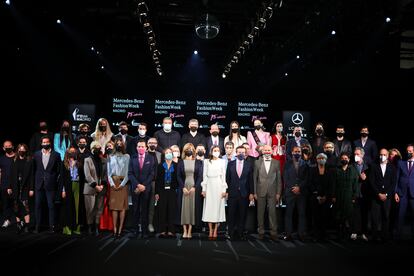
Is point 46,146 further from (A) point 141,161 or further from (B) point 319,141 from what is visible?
(B) point 319,141

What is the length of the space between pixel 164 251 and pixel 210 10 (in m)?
6.72

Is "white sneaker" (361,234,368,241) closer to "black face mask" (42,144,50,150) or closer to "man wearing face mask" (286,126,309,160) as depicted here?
"man wearing face mask" (286,126,309,160)

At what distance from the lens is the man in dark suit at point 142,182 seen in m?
7.48

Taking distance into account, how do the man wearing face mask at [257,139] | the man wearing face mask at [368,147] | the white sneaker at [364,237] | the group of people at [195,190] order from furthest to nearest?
the man wearing face mask at [368,147]
the man wearing face mask at [257,139]
the white sneaker at [364,237]
the group of people at [195,190]

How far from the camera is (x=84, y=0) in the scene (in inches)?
432

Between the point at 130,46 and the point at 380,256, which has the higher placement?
the point at 130,46

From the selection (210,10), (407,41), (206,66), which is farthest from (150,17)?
(407,41)

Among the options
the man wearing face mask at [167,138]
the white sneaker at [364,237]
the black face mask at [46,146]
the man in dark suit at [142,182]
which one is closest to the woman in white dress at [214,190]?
the man in dark suit at [142,182]

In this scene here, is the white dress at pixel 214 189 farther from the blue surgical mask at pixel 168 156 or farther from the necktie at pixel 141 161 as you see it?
the necktie at pixel 141 161

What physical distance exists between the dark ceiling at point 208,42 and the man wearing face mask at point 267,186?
3.66 metres

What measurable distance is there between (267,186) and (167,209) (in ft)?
5.97

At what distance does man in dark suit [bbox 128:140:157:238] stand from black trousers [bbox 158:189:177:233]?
0.25 meters

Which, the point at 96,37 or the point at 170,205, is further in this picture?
the point at 96,37

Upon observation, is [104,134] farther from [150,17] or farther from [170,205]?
[150,17]
